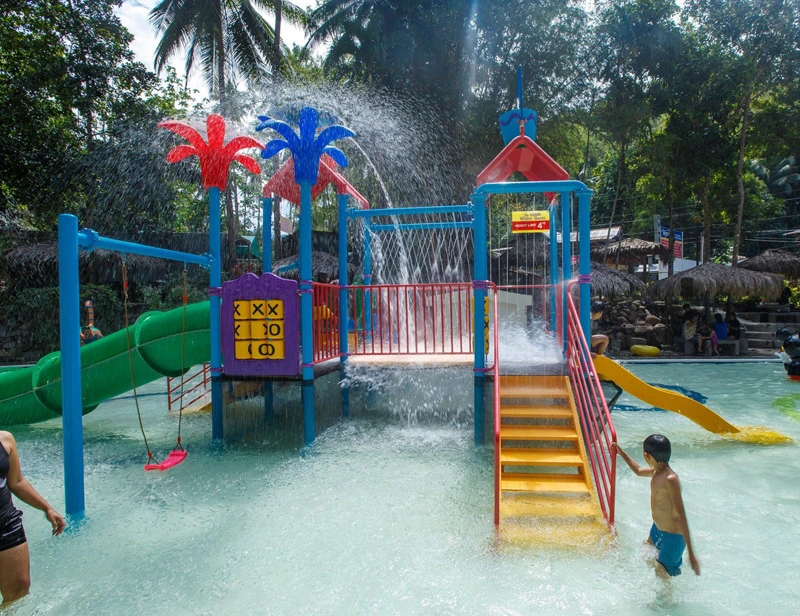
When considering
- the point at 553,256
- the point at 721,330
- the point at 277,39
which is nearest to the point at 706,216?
the point at 721,330

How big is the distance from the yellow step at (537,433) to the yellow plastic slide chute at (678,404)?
1760 mm

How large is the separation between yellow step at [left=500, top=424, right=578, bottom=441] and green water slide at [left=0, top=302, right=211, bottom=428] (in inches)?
157

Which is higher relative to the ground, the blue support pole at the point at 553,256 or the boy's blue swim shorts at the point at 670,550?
the blue support pole at the point at 553,256

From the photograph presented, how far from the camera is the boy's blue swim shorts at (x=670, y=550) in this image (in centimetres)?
356

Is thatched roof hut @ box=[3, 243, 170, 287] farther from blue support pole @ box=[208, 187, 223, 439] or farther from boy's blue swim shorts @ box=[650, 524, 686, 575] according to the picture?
boy's blue swim shorts @ box=[650, 524, 686, 575]

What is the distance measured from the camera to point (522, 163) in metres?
7.19

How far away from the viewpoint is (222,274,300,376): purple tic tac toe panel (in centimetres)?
673

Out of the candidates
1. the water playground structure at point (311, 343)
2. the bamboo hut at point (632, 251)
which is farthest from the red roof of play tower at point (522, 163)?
the bamboo hut at point (632, 251)

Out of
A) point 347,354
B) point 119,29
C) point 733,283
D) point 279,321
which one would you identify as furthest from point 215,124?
point 733,283

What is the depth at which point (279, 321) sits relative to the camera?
6.77m

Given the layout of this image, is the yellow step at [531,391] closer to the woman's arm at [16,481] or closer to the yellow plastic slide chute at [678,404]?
the yellow plastic slide chute at [678,404]

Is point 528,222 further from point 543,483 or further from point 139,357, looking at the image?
A: point 543,483

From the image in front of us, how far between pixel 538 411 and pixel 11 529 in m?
4.30

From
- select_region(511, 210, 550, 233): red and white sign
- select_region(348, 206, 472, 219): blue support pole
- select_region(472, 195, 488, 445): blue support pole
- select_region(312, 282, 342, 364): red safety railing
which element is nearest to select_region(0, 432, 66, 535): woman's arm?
select_region(312, 282, 342, 364): red safety railing
